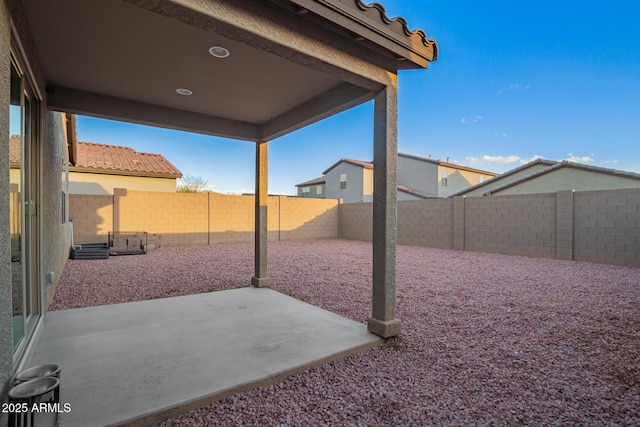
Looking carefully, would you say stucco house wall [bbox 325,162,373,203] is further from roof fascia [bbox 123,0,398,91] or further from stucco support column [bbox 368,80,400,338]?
roof fascia [bbox 123,0,398,91]

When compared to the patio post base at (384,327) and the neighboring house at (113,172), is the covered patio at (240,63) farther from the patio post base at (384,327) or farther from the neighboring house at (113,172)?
the neighboring house at (113,172)

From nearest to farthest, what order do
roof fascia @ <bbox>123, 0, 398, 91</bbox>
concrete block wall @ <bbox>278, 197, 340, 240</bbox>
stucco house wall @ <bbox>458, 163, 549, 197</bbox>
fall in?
roof fascia @ <bbox>123, 0, 398, 91</bbox> → concrete block wall @ <bbox>278, 197, 340, 240</bbox> → stucco house wall @ <bbox>458, 163, 549, 197</bbox>

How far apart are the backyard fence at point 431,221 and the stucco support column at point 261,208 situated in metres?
7.26

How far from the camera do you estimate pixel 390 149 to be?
3053 mm

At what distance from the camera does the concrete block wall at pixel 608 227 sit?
737 cm

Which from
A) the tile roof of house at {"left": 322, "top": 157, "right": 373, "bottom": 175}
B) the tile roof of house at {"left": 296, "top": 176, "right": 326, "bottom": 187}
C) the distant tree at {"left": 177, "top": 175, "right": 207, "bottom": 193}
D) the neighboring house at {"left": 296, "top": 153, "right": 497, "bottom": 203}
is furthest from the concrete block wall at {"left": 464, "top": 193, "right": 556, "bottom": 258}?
the tile roof of house at {"left": 296, "top": 176, "right": 326, "bottom": 187}

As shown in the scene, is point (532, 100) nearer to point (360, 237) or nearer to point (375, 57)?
point (360, 237)

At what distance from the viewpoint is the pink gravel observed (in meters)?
1.96

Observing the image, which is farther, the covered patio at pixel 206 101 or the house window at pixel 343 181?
the house window at pixel 343 181

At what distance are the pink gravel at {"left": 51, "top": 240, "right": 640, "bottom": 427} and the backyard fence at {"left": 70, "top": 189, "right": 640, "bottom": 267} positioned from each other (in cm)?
146

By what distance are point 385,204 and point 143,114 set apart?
330 centimetres

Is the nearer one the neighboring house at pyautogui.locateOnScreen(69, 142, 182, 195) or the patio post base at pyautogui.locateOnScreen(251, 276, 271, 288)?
the patio post base at pyautogui.locateOnScreen(251, 276, 271, 288)

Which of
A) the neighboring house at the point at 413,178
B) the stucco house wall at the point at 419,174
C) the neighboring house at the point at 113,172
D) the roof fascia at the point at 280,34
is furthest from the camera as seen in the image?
the stucco house wall at the point at 419,174

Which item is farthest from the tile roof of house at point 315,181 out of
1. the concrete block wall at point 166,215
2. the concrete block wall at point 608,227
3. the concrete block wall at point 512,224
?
the concrete block wall at point 608,227
